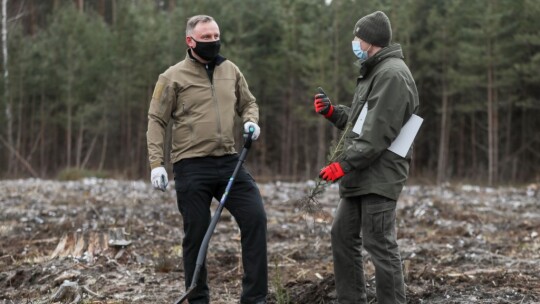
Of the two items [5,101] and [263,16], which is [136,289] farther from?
[263,16]

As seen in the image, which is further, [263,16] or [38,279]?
[263,16]

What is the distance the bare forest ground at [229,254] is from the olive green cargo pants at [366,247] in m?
0.32

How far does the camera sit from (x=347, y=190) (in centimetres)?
535

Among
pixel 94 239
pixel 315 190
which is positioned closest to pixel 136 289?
pixel 94 239

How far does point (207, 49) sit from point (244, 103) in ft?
2.04

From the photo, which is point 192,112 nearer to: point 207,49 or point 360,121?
point 207,49

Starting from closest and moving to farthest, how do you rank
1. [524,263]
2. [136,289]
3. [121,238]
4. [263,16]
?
[136,289], [524,263], [121,238], [263,16]

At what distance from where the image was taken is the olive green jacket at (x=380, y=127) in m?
5.05

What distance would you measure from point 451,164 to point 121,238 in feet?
109

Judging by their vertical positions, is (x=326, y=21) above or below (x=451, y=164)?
above

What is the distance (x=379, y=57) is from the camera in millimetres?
5258

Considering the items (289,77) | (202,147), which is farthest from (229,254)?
(289,77)

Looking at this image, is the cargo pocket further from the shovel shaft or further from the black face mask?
the black face mask

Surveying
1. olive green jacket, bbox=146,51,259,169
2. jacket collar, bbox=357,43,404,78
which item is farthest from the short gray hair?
jacket collar, bbox=357,43,404,78
